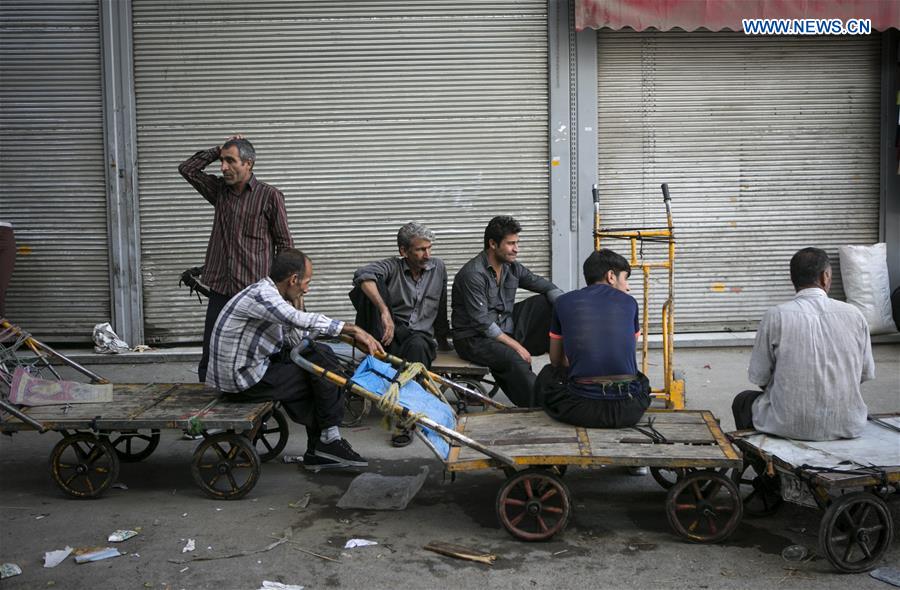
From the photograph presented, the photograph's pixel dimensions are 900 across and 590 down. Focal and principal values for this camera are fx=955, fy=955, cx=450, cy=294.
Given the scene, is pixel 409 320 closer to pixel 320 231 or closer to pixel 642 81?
pixel 320 231

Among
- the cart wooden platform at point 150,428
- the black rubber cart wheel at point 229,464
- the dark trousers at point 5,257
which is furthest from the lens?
the dark trousers at point 5,257

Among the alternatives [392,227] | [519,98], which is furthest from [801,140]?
[392,227]

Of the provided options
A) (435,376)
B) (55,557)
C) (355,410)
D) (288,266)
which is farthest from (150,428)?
(355,410)

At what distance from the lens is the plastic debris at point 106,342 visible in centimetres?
893

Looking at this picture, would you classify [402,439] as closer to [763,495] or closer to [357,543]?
[357,543]

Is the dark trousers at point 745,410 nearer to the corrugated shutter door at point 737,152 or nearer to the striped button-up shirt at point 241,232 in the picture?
the striped button-up shirt at point 241,232

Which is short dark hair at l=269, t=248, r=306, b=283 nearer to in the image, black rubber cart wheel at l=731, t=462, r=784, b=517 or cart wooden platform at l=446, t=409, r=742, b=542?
cart wooden platform at l=446, t=409, r=742, b=542

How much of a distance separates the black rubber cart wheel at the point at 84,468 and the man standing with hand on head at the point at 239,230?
44.8 inches

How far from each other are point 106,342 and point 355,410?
119 inches

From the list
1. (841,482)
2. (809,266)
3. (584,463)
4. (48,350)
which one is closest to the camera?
(841,482)

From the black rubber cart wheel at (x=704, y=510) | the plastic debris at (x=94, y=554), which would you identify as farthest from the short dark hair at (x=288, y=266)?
the black rubber cart wheel at (x=704, y=510)

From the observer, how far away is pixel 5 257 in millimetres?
8648

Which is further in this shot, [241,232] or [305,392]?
[241,232]

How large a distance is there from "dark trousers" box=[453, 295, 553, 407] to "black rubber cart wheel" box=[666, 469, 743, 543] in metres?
1.66
